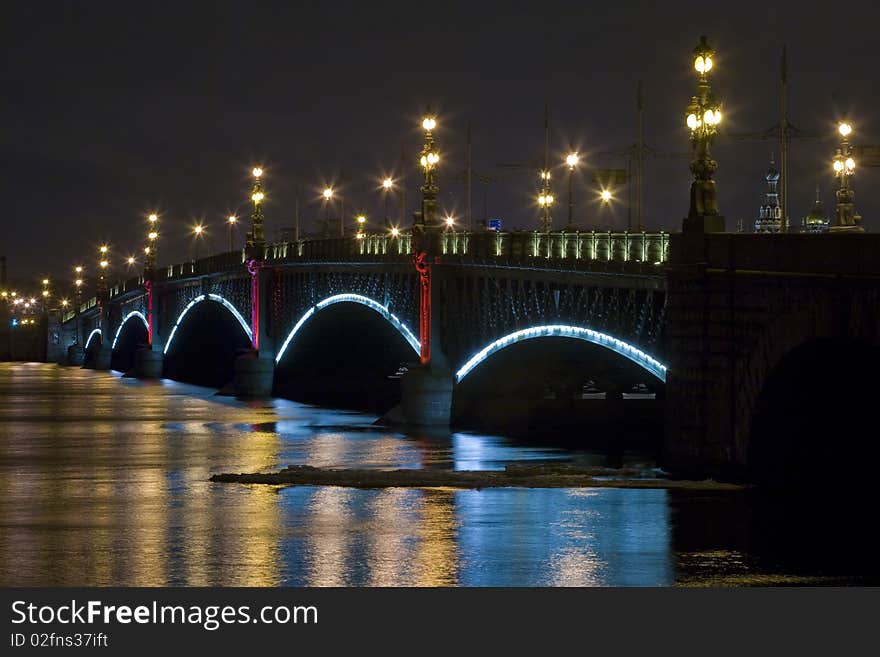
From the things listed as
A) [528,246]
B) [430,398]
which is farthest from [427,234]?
[528,246]

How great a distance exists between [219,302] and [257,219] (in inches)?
404

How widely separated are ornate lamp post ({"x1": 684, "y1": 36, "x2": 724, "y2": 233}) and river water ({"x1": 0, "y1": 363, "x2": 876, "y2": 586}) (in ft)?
18.8

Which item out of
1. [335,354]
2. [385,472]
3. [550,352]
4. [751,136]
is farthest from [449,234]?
→ [335,354]

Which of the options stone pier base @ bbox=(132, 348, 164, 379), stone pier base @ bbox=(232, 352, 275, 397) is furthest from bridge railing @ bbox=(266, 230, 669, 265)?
stone pier base @ bbox=(132, 348, 164, 379)

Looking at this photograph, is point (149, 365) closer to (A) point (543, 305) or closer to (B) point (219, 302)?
(B) point (219, 302)

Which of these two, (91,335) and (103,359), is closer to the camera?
(103,359)

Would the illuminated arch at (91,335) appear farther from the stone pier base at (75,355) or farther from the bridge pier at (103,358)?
the bridge pier at (103,358)

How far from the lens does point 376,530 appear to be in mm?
34906

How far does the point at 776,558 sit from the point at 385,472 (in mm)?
16055

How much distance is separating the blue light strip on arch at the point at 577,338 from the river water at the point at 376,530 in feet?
11.1

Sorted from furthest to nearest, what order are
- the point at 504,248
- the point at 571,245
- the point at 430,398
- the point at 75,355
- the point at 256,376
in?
the point at 75,355 < the point at 256,376 < the point at 430,398 < the point at 504,248 < the point at 571,245

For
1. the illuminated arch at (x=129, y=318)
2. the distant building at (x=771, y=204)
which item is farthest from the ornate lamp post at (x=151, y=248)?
the distant building at (x=771, y=204)

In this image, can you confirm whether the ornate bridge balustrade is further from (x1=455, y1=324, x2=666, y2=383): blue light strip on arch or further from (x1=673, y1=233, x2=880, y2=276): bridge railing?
(x1=673, y1=233, x2=880, y2=276): bridge railing

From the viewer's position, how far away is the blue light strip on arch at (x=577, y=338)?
4412cm
